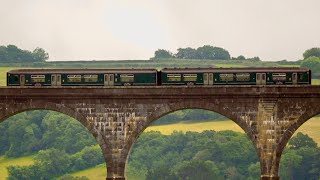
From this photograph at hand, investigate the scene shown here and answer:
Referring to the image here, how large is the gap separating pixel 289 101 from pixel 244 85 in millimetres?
4449

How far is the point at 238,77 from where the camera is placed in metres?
113

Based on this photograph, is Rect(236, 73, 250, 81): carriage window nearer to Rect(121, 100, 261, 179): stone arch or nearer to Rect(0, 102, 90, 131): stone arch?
Rect(121, 100, 261, 179): stone arch

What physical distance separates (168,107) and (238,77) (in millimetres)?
7544

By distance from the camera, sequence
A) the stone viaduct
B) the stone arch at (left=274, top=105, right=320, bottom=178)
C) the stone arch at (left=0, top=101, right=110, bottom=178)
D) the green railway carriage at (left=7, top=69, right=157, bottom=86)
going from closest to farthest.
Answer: the stone arch at (left=274, top=105, right=320, bottom=178) < the stone viaduct < the stone arch at (left=0, top=101, right=110, bottom=178) < the green railway carriage at (left=7, top=69, right=157, bottom=86)

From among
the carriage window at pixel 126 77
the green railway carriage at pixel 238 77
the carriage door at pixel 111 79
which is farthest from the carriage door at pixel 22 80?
the green railway carriage at pixel 238 77

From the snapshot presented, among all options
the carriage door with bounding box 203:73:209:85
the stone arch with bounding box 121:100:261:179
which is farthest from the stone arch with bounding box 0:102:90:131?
the carriage door with bounding box 203:73:209:85

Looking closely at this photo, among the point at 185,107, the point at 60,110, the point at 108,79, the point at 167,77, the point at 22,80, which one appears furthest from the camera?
the point at 22,80

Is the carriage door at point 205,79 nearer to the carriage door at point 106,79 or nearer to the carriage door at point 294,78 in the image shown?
the carriage door at point 294,78

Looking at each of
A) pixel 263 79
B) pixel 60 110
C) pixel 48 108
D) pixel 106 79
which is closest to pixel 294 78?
pixel 263 79

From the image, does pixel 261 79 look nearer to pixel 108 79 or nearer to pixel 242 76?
pixel 242 76

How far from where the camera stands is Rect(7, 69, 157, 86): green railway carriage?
11400 cm

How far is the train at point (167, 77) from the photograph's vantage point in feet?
372

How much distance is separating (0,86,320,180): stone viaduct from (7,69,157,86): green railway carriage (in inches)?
123

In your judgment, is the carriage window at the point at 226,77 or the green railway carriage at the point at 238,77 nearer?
the green railway carriage at the point at 238,77
